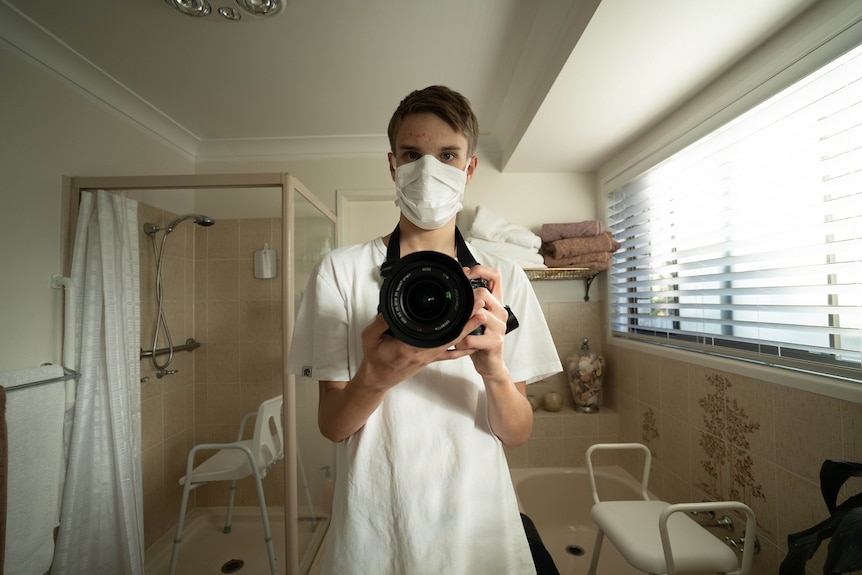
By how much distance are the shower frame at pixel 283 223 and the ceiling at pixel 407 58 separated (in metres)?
0.48

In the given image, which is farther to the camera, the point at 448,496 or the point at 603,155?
the point at 603,155

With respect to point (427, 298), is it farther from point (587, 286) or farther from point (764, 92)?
point (587, 286)

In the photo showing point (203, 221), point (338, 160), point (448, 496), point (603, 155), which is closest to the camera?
point (448, 496)

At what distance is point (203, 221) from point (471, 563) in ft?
5.93

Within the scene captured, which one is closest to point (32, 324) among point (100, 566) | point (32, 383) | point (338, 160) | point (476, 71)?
point (32, 383)

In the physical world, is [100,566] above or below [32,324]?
below

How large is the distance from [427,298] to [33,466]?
1.45m

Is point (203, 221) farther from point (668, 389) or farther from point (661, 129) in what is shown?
point (668, 389)

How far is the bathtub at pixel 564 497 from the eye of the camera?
1.77 meters

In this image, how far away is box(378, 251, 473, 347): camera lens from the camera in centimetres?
45

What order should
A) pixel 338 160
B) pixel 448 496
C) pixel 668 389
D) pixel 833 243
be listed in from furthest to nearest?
pixel 338 160 < pixel 668 389 < pixel 833 243 < pixel 448 496

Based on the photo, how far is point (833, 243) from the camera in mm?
910

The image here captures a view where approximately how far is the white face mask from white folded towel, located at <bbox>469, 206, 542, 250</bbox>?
1.32 meters

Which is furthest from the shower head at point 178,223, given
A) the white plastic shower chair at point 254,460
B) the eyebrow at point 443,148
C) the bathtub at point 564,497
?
the bathtub at point 564,497
